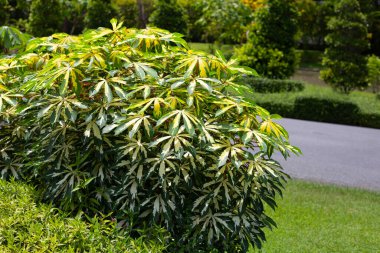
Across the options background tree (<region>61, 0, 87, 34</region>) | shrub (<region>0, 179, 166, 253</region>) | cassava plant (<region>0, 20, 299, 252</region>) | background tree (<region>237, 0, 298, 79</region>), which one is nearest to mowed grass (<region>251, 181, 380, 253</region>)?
cassava plant (<region>0, 20, 299, 252</region>)

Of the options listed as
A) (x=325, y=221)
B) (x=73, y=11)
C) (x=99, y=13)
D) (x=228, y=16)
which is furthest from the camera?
(x=99, y=13)

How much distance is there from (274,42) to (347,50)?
7.49 ft

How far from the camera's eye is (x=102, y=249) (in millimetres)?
2404

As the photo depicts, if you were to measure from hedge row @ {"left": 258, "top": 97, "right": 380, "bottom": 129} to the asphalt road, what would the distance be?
11.7 inches

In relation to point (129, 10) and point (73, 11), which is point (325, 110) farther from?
point (129, 10)

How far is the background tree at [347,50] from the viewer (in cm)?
1428

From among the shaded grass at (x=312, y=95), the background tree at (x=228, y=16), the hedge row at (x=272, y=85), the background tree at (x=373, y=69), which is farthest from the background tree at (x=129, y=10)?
the shaded grass at (x=312, y=95)

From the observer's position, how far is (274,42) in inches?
537

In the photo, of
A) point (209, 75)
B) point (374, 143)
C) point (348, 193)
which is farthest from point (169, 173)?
point (374, 143)

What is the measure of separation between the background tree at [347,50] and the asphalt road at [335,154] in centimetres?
341

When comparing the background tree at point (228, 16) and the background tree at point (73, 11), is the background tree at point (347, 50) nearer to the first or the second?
the background tree at point (228, 16)

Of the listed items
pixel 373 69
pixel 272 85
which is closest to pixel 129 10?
pixel 373 69

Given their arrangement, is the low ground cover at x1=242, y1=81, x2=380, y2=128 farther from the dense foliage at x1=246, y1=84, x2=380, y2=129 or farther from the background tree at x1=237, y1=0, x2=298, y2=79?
the background tree at x1=237, y1=0, x2=298, y2=79

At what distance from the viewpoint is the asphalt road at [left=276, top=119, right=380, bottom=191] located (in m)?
7.19
